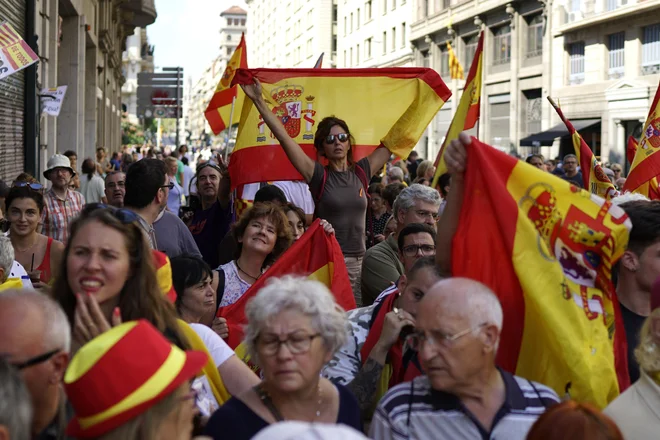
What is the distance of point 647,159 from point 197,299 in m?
4.66

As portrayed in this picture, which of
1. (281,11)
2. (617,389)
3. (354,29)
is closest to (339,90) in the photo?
(617,389)

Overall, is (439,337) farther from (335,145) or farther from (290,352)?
(335,145)

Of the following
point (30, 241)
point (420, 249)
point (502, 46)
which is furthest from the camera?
point (502, 46)

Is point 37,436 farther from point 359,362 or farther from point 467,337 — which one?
point 359,362

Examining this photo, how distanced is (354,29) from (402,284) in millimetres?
68824

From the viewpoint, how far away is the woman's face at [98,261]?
363cm

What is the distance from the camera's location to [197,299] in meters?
4.85

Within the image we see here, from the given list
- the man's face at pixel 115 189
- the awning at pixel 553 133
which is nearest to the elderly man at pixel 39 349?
the man's face at pixel 115 189

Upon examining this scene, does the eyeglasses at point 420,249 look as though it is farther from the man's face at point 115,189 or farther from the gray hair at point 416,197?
the man's face at point 115,189

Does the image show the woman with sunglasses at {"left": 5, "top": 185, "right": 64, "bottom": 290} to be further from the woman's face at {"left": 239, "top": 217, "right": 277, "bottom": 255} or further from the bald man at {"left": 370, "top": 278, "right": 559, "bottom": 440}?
the bald man at {"left": 370, "top": 278, "right": 559, "bottom": 440}

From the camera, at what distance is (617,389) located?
3.71 metres

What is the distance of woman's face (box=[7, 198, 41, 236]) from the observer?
669 cm

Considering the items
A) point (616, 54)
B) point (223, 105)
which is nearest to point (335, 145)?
point (223, 105)

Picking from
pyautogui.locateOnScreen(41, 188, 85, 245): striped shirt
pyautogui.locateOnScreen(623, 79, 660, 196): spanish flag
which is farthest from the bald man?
pyautogui.locateOnScreen(41, 188, 85, 245): striped shirt
